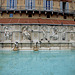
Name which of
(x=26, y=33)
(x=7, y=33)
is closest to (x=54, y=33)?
(x=26, y=33)

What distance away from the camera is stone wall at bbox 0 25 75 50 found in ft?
45.5

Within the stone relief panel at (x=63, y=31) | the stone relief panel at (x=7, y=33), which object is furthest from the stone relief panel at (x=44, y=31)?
the stone relief panel at (x=7, y=33)

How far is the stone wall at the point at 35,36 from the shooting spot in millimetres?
13875

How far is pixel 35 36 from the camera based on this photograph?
1415 cm

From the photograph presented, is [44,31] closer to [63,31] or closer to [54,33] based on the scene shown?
[54,33]

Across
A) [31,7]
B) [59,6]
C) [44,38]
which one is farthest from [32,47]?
[59,6]

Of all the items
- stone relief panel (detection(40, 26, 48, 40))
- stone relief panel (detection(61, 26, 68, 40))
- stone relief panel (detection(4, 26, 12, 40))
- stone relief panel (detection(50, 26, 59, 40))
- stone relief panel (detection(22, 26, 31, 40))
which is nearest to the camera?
stone relief panel (detection(22, 26, 31, 40))

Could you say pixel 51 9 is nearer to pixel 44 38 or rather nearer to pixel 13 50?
pixel 44 38

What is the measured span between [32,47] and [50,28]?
3405 millimetres

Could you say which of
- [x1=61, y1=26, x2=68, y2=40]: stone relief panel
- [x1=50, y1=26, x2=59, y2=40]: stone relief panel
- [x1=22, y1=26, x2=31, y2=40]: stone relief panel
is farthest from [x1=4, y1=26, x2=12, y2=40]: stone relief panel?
[x1=61, y1=26, x2=68, y2=40]: stone relief panel

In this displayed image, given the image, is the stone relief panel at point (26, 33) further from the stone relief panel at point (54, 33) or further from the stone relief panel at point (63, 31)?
the stone relief panel at point (63, 31)

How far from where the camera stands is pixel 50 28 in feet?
47.6

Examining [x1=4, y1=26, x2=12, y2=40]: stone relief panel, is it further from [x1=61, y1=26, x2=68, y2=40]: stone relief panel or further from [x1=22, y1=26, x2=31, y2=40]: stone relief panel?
[x1=61, y1=26, x2=68, y2=40]: stone relief panel

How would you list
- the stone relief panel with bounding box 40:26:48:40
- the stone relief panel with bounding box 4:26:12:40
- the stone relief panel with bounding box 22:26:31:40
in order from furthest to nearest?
the stone relief panel with bounding box 40:26:48:40, the stone relief panel with bounding box 4:26:12:40, the stone relief panel with bounding box 22:26:31:40
